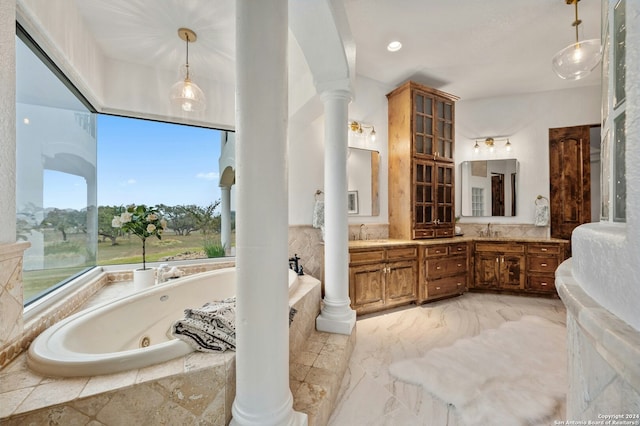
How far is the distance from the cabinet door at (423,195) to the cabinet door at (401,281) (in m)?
0.56

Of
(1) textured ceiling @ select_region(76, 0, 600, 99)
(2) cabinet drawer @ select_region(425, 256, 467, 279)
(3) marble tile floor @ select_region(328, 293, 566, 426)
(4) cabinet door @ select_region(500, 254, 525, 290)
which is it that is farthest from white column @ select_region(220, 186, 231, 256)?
(4) cabinet door @ select_region(500, 254, 525, 290)

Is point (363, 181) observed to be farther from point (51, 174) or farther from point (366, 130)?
point (51, 174)

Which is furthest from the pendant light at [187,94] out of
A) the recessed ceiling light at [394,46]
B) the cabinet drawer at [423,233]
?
the cabinet drawer at [423,233]

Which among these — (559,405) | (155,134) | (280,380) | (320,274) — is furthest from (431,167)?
(155,134)

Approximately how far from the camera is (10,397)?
87cm

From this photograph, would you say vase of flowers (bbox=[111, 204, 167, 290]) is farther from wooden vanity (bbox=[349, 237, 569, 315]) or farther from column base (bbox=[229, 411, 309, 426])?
wooden vanity (bbox=[349, 237, 569, 315])

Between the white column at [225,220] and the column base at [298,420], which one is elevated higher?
the white column at [225,220]

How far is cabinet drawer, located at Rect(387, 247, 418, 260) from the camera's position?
2.97 meters

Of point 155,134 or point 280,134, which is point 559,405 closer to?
point 280,134

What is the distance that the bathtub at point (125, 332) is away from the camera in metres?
1.00

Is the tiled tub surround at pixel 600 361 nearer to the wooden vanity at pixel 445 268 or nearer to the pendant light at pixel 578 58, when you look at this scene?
the wooden vanity at pixel 445 268

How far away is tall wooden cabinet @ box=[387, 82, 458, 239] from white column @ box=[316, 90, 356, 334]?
4.74 ft

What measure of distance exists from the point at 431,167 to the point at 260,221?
3.10m

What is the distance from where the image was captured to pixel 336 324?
7.13 feet
